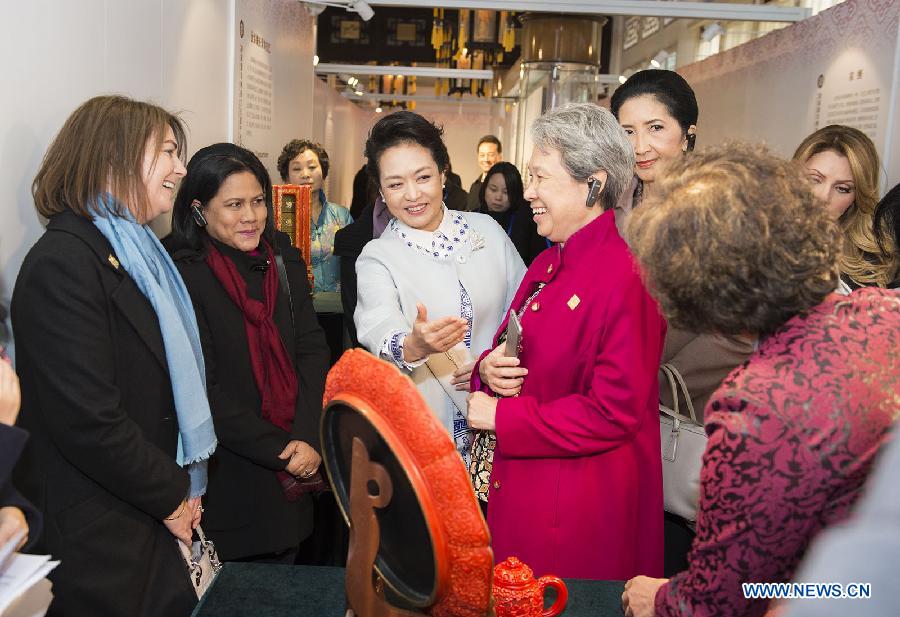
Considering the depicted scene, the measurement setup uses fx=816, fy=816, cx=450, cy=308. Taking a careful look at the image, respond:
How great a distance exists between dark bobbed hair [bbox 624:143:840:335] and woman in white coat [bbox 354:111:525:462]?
129 cm

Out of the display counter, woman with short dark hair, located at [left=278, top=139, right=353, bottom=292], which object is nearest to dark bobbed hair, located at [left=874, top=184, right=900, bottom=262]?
the display counter

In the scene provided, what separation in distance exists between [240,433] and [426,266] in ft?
2.56

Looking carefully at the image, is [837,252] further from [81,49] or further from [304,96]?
[304,96]

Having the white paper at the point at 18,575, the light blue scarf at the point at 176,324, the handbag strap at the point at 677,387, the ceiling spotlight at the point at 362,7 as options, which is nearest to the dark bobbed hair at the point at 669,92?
the handbag strap at the point at 677,387

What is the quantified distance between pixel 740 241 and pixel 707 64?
6909mm

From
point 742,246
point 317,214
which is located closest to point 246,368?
point 742,246

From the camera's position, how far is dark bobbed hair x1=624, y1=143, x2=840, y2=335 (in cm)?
113

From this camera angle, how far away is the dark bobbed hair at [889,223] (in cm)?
272

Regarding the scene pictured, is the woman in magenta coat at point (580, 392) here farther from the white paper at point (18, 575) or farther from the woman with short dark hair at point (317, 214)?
the woman with short dark hair at point (317, 214)

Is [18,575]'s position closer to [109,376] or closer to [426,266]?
[109,376]

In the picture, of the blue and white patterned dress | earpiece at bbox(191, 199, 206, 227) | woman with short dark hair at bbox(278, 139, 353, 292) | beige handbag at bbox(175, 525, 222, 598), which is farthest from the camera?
woman with short dark hair at bbox(278, 139, 353, 292)

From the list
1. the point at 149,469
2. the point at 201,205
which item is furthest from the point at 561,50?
the point at 149,469

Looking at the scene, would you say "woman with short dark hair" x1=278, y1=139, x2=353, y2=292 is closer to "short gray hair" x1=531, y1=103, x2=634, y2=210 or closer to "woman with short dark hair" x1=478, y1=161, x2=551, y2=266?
"woman with short dark hair" x1=478, y1=161, x2=551, y2=266

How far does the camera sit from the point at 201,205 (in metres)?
2.77
